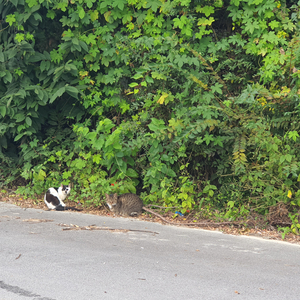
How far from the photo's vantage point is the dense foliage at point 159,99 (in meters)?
5.88

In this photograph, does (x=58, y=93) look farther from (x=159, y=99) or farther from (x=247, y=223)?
(x=247, y=223)

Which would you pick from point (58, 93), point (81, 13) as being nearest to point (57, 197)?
point (58, 93)

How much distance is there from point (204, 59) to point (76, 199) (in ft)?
11.9

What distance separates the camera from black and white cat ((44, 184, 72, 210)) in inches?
279

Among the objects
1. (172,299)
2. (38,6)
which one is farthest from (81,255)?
(38,6)

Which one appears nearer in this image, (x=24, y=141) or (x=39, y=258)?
(x=39, y=258)

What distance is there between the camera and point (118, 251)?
463cm

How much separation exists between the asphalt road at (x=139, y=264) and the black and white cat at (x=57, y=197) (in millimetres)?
1029

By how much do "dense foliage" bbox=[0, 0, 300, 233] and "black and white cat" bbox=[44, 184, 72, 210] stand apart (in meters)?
0.36

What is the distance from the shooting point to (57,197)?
719 centimetres

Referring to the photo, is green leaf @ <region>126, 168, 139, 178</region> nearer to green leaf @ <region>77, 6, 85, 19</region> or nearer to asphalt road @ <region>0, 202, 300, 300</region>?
asphalt road @ <region>0, 202, 300, 300</region>

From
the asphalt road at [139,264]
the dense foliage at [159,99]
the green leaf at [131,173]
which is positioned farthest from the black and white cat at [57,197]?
the green leaf at [131,173]

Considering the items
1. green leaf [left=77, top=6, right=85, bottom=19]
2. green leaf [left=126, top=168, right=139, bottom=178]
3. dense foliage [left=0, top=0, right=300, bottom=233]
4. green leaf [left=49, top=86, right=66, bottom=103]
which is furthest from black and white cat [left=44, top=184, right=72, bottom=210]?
green leaf [left=77, top=6, right=85, bottom=19]

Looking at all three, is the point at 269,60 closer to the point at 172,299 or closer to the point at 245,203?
the point at 245,203
